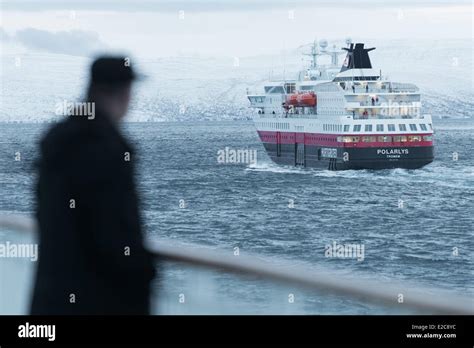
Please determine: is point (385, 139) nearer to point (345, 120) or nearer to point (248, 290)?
point (345, 120)

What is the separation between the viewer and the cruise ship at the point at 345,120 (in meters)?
32.7

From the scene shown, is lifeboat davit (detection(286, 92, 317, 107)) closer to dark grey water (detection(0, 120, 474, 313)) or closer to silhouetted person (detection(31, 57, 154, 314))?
dark grey water (detection(0, 120, 474, 313))

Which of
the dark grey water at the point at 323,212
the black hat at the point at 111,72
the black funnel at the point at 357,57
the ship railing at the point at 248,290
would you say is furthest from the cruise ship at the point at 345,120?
the black hat at the point at 111,72

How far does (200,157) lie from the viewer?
166ft

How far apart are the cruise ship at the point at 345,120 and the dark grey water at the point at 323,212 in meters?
0.66

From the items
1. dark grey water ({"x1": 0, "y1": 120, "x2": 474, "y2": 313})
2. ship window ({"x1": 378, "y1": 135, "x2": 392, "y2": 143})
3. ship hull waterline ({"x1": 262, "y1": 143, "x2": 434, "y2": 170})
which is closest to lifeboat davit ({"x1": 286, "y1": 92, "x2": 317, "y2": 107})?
dark grey water ({"x1": 0, "y1": 120, "x2": 474, "y2": 313})

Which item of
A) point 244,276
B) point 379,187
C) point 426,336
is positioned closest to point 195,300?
point 244,276

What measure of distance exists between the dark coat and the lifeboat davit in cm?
3619

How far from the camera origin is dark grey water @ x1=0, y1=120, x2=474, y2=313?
20234mm

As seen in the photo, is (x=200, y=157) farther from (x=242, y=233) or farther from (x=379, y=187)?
(x=242, y=233)

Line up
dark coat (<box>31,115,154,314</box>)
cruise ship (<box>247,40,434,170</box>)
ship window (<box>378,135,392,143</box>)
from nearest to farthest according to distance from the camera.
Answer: dark coat (<box>31,115,154,314</box>), ship window (<box>378,135,392,143</box>), cruise ship (<box>247,40,434,170</box>)

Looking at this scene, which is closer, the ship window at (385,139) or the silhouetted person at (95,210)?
the silhouetted person at (95,210)

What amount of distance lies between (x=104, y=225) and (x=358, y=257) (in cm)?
1849

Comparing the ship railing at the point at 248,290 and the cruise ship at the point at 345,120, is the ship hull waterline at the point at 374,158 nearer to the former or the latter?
the cruise ship at the point at 345,120
